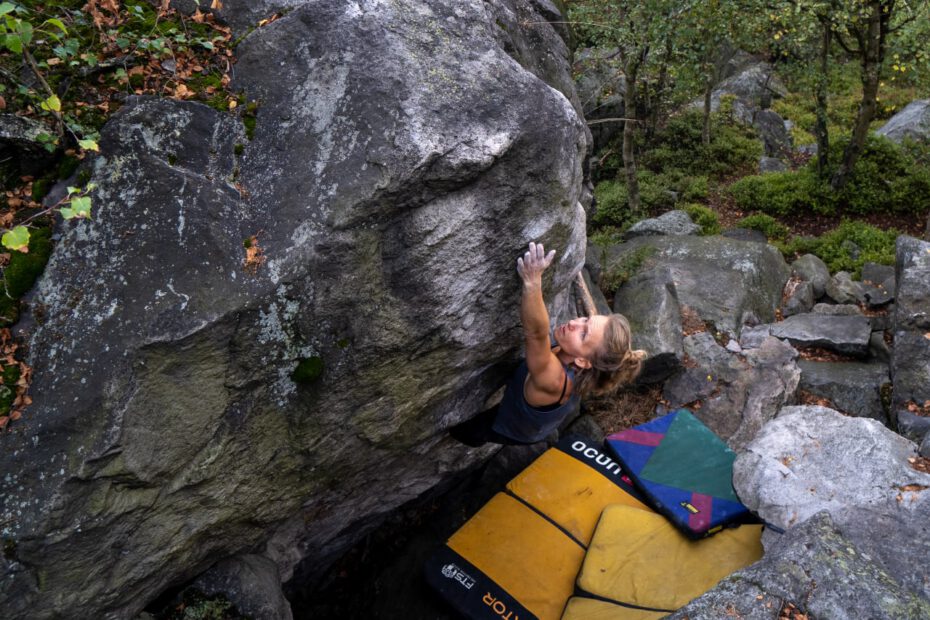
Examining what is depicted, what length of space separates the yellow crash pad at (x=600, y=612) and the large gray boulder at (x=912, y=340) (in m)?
4.45

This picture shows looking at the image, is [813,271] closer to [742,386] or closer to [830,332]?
[830,332]

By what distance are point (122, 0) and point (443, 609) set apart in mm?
5925

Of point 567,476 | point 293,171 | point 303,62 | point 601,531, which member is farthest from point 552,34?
point 601,531

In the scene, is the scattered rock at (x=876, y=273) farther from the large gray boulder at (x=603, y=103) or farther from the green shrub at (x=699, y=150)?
the large gray boulder at (x=603, y=103)

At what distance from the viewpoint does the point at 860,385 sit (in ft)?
28.9

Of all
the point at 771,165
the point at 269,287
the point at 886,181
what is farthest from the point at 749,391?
the point at 771,165

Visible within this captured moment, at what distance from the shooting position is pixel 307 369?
4.30m

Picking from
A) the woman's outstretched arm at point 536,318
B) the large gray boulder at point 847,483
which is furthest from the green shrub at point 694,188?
the woman's outstretched arm at point 536,318

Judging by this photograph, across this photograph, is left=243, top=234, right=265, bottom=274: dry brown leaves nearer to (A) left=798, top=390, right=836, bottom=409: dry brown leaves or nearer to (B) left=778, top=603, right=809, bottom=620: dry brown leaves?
(B) left=778, top=603, right=809, bottom=620: dry brown leaves

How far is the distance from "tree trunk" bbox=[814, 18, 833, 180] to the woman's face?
11909 mm

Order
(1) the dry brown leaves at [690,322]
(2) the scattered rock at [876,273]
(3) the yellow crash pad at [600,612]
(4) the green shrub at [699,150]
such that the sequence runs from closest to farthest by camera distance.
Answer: (3) the yellow crash pad at [600,612] → (1) the dry brown leaves at [690,322] → (2) the scattered rock at [876,273] → (4) the green shrub at [699,150]

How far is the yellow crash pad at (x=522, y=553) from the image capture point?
6.25m

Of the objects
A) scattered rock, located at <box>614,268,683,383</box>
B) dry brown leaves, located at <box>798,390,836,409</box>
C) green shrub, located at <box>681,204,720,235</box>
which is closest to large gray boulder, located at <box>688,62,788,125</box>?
green shrub, located at <box>681,204,720,235</box>

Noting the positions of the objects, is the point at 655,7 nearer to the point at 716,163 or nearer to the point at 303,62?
the point at 716,163
